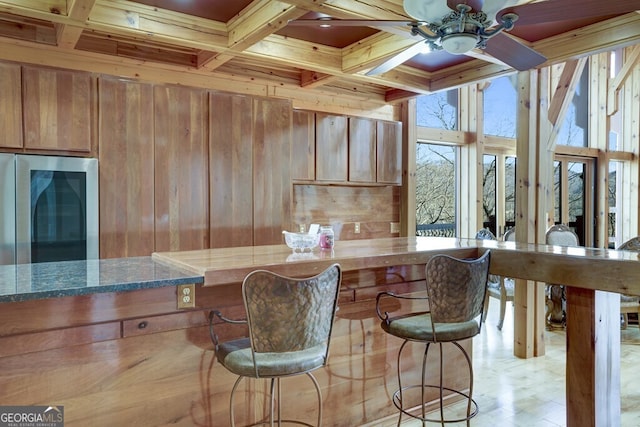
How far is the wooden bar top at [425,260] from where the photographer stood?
1.95m

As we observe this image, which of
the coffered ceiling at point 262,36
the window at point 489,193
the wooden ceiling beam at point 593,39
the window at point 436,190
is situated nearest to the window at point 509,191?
the window at point 489,193

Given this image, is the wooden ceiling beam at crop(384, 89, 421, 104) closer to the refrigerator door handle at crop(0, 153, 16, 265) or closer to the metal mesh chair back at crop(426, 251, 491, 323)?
the metal mesh chair back at crop(426, 251, 491, 323)

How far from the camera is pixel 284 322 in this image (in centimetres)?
170

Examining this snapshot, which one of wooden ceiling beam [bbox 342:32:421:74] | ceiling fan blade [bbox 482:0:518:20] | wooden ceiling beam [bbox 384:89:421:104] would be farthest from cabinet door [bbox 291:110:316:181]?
ceiling fan blade [bbox 482:0:518:20]

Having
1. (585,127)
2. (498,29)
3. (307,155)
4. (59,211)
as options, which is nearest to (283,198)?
(307,155)

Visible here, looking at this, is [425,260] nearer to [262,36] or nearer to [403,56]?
[403,56]

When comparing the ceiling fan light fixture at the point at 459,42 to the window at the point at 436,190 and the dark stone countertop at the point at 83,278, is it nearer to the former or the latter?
the dark stone countertop at the point at 83,278

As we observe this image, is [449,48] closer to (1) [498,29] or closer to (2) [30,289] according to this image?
(1) [498,29]

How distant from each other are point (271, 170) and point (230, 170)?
38 cm

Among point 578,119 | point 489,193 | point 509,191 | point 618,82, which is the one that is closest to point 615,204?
point 578,119

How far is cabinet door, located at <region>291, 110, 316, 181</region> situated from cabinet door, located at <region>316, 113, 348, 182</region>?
0.06m

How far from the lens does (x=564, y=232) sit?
495 centimetres

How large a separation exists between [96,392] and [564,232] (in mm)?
4823

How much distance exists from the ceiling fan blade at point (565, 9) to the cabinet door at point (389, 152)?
261 cm
